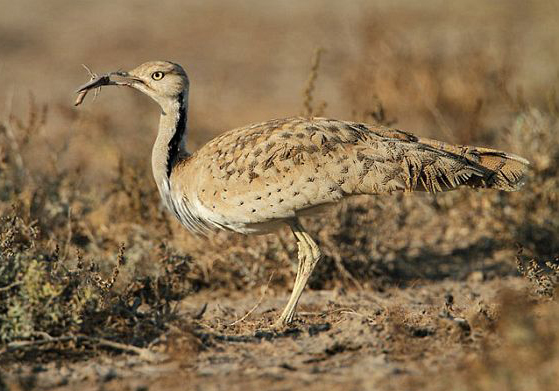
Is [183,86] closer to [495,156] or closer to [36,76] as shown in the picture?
[495,156]


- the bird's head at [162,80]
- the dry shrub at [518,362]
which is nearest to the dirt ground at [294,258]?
the dry shrub at [518,362]

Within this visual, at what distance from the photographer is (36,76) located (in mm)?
12750

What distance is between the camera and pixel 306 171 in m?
4.49

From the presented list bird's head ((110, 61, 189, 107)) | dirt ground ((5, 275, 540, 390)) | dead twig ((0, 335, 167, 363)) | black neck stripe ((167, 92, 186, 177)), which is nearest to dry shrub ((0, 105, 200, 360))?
dead twig ((0, 335, 167, 363))

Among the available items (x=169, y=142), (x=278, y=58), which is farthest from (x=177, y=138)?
(x=278, y=58)

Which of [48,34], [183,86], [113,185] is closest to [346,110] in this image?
[113,185]

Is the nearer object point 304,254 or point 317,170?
point 317,170

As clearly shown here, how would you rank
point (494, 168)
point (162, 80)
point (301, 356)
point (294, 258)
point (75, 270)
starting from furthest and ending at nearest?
point (294, 258) < point (162, 80) < point (494, 168) < point (75, 270) < point (301, 356)

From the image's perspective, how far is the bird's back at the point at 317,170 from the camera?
4.47 m

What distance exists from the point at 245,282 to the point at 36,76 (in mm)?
8076

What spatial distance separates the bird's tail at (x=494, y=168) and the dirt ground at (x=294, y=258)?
0.46m

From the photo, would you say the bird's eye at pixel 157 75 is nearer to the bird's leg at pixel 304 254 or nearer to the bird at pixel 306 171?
the bird at pixel 306 171

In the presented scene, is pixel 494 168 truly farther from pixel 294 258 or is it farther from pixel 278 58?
pixel 278 58

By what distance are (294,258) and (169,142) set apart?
1262 millimetres
